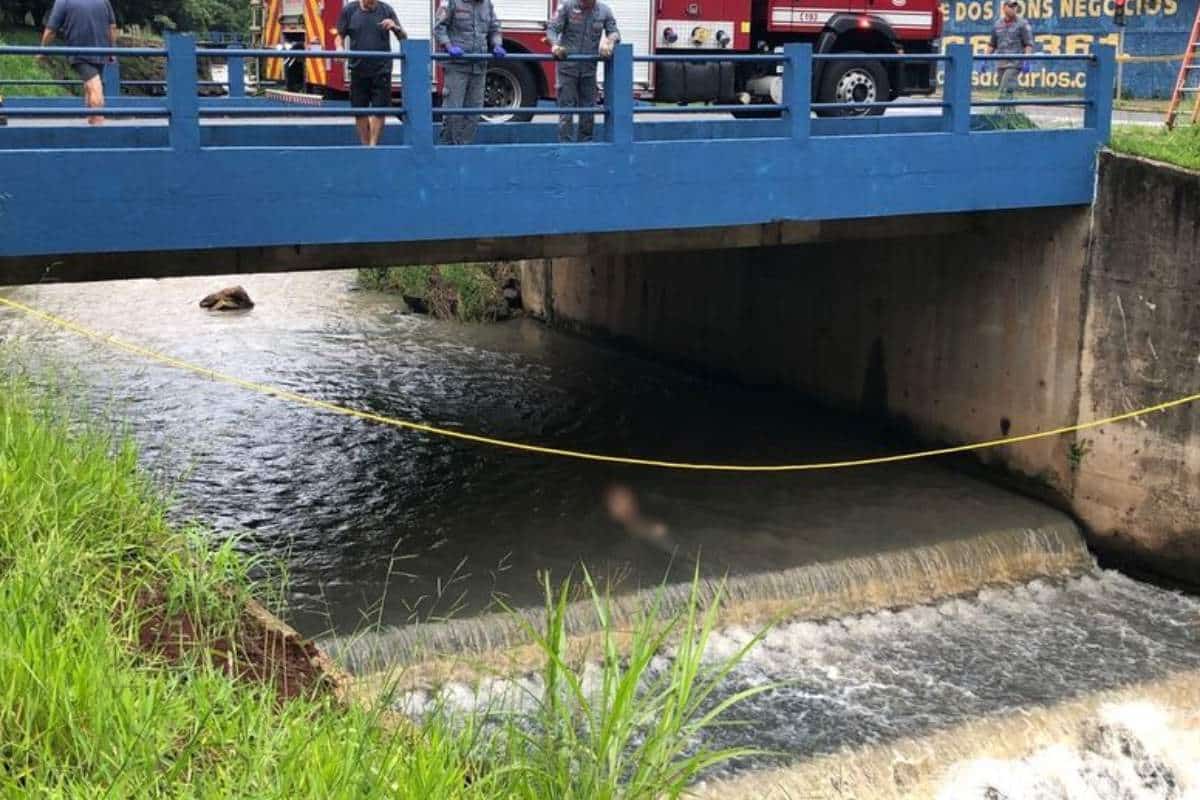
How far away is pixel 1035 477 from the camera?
44.3 feet

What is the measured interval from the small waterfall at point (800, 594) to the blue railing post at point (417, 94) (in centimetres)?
342

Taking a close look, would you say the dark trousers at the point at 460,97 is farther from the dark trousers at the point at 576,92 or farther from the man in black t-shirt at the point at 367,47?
the dark trousers at the point at 576,92

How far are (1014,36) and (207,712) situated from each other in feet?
44.8

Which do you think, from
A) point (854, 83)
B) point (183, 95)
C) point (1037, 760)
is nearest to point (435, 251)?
point (183, 95)

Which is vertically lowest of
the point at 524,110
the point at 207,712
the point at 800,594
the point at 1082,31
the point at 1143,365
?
the point at 800,594

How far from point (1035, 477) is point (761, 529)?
2.99 m

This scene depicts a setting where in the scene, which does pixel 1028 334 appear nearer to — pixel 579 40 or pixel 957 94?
pixel 957 94

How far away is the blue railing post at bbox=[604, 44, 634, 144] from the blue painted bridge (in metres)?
0.02

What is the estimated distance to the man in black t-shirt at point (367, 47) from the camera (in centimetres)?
1091

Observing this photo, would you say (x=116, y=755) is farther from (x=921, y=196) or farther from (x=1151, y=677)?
(x=921, y=196)

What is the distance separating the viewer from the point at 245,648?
21.1 feet

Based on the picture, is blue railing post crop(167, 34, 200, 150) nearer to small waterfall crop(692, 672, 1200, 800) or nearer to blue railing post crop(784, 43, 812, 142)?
blue railing post crop(784, 43, 812, 142)

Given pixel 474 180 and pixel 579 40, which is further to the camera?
pixel 579 40

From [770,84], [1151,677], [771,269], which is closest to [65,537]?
[1151,677]
